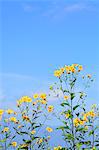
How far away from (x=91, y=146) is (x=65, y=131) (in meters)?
0.63

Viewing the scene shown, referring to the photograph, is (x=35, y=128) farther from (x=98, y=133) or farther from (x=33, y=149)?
(x=98, y=133)

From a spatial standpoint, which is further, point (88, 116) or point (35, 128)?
point (88, 116)

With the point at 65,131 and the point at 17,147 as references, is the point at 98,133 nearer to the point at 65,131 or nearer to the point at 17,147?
the point at 65,131

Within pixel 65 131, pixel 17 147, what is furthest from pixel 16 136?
pixel 65 131

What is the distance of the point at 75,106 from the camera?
7.91 m

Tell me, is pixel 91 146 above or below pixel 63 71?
below

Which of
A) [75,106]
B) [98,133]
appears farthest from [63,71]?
[98,133]

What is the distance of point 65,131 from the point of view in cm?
786

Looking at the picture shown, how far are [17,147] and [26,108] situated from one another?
0.75 metres

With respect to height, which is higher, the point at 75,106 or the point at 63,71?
the point at 63,71

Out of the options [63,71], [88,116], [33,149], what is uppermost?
[63,71]

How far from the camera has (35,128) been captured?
7.74m

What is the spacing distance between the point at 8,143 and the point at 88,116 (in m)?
1.67

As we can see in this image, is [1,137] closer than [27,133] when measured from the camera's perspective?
No
